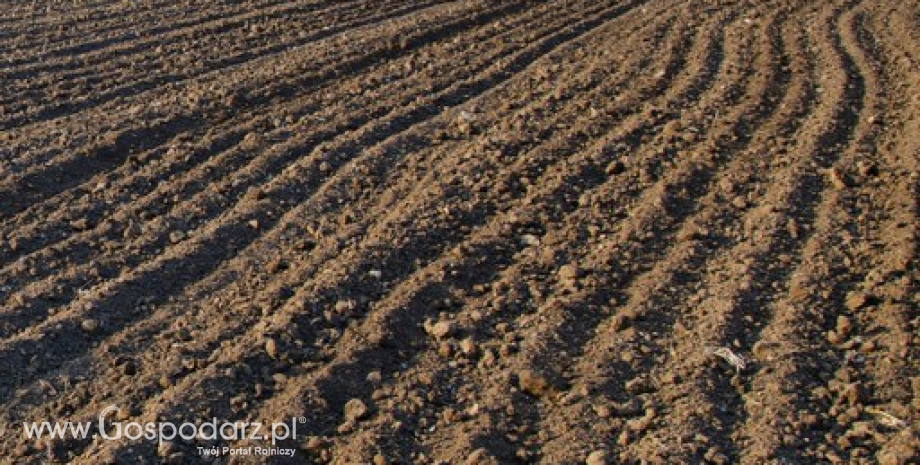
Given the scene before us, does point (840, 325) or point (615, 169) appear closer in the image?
point (840, 325)

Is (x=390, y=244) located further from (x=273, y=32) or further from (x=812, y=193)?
(x=273, y=32)

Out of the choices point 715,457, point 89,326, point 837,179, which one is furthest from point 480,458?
point 837,179

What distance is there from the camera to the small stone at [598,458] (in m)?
3.52

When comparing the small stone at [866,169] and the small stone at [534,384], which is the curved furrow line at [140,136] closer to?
the small stone at [534,384]

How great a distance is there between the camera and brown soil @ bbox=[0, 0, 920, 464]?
3814 millimetres

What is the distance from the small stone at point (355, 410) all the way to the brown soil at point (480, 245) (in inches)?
0.5

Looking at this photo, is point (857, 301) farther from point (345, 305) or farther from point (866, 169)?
point (345, 305)

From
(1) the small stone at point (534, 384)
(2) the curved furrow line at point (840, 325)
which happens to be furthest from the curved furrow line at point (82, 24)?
(2) the curved furrow line at point (840, 325)

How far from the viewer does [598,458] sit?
3.53m

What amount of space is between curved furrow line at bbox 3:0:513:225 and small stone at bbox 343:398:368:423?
103 inches

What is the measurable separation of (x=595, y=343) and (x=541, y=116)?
252 centimetres

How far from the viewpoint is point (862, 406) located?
3.74 m

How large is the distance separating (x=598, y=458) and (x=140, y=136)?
12.9ft

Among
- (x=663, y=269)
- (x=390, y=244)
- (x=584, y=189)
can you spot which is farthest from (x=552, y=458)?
(x=584, y=189)
